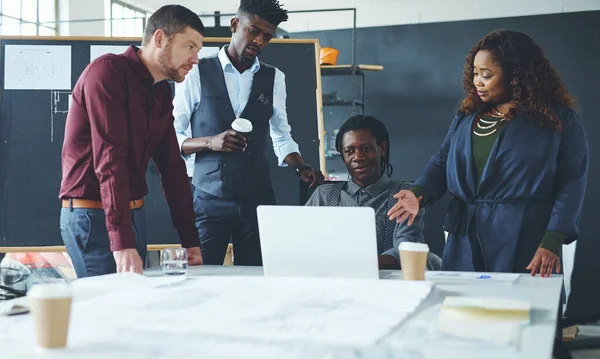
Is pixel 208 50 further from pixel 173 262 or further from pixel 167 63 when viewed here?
pixel 173 262

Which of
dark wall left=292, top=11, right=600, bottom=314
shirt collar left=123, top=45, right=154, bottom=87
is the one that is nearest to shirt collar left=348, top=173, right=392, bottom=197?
shirt collar left=123, top=45, right=154, bottom=87

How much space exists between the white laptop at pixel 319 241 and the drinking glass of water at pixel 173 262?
236 millimetres

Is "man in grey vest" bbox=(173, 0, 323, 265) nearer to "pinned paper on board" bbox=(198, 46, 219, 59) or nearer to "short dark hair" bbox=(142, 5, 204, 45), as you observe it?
"pinned paper on board" bbox=(198, 46, 219, 59)

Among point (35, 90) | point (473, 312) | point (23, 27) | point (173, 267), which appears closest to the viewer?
point (473, 312)

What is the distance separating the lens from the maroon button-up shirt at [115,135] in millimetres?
2049

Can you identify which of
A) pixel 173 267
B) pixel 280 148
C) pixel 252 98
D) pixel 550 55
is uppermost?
pixel 550 55

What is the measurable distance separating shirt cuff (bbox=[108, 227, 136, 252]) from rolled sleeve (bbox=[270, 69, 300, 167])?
55.5 inches

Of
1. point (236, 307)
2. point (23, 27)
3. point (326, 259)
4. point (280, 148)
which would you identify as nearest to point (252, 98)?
point (280, 148)

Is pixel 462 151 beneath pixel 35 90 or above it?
beneath

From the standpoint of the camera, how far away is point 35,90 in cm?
375

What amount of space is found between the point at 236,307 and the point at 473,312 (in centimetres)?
41

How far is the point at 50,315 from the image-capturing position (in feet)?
3.41

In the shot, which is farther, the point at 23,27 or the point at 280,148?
the point at 23,27

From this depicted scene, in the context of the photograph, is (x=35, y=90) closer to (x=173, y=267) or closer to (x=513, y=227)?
(x=173, y=267)
